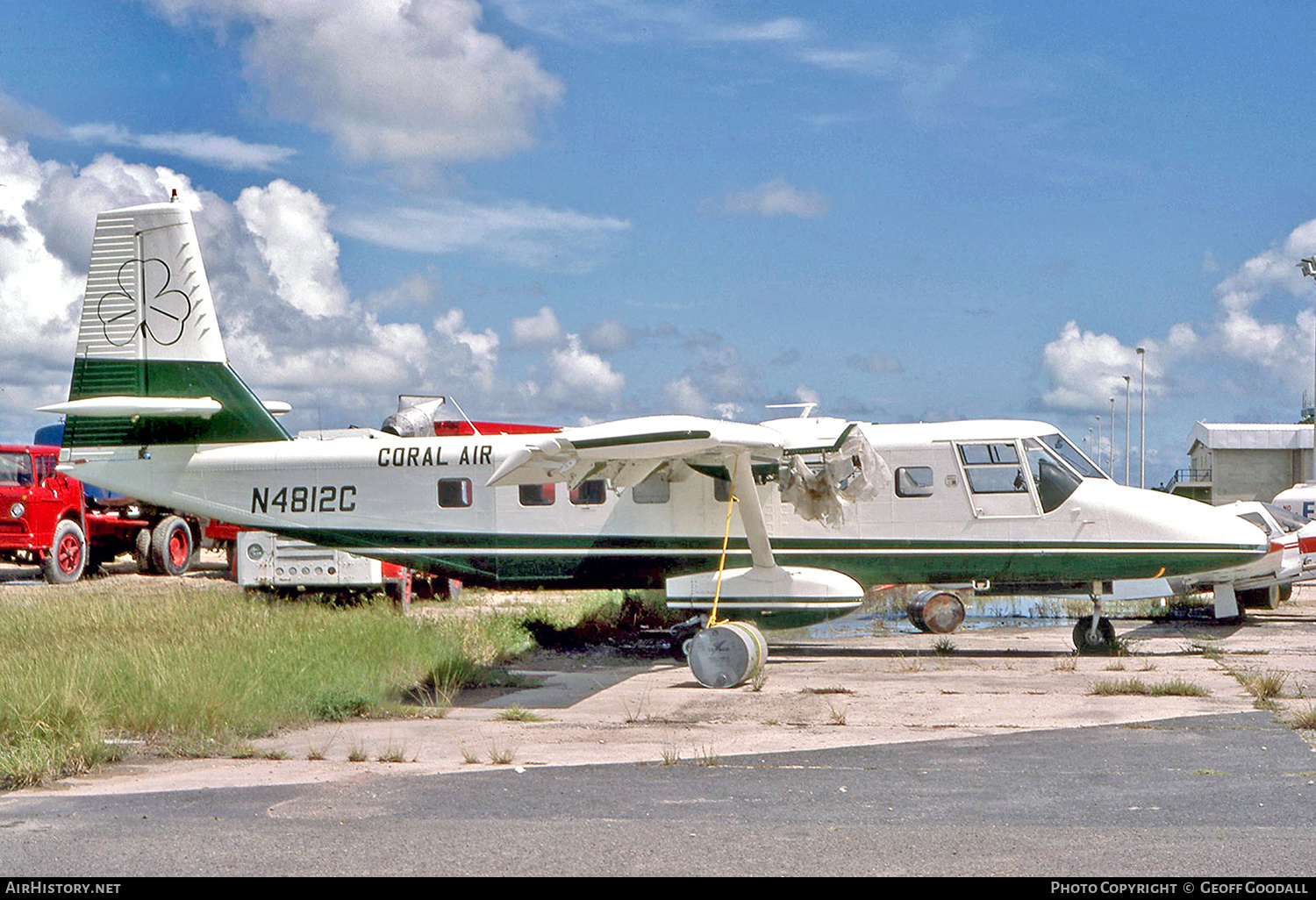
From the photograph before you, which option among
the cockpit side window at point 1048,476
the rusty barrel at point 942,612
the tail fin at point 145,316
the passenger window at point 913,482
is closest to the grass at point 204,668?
the tail fin at point 145,316

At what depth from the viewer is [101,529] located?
90.4 feet

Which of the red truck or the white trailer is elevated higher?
the red truck

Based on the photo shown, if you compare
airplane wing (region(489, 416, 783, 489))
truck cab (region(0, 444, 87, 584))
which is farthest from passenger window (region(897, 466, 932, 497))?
truck cab (region(0, 444, 87, 584))

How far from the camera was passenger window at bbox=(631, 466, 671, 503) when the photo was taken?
15.6 meters

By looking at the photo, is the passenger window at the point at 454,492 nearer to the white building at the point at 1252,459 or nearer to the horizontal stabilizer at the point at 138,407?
the horizontal stabilizer at the point at 138,407

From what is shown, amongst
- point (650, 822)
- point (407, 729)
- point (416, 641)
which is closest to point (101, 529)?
point (416, 641)

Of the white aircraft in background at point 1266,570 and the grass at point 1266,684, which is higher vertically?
the white aircraft in background at point 1266,570

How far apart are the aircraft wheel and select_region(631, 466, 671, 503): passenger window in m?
5.33

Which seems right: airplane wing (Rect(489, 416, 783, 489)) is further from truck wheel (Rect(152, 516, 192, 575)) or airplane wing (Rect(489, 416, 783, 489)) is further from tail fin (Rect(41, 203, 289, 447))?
truck wheel (Rect(152, 516, 192, 575))

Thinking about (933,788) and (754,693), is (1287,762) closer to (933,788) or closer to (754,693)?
(933,788)

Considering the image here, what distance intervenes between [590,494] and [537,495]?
67cm

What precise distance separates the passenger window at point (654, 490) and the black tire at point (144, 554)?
590 inches

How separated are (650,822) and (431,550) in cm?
961

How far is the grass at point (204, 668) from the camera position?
926 centimetres
